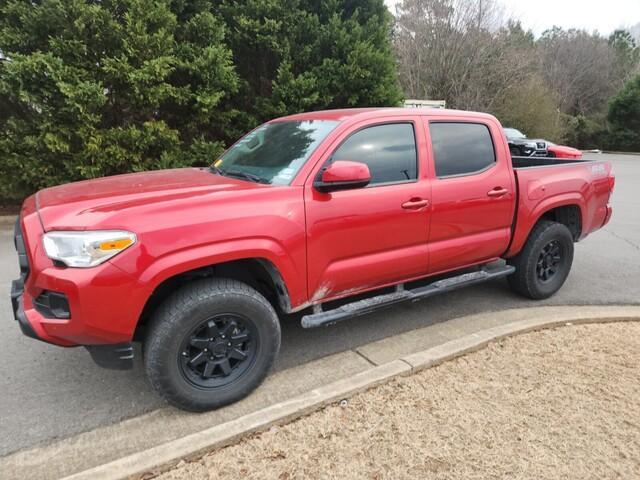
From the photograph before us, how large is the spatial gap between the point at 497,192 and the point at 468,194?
1.17 ft

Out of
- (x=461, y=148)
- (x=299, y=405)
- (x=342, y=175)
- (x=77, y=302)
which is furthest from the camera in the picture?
(x=461, y=148)

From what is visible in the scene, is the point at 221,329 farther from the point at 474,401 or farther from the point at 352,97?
Answer: the point at 352,97

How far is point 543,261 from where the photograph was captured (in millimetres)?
4426

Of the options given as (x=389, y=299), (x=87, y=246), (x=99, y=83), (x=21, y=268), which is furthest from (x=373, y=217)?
(x=99, y=83)

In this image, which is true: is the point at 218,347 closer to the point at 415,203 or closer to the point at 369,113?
the point at 415,203

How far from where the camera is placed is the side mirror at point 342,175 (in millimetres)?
2824

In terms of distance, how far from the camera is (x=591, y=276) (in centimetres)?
523

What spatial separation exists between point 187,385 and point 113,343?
0.49 m

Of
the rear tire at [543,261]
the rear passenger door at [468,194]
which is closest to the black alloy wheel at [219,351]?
the rear passenger door at [468,194]

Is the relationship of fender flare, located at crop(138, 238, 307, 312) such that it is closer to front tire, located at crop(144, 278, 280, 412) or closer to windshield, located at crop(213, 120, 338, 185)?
front tire, located at crop(144, 278, 280, 412)

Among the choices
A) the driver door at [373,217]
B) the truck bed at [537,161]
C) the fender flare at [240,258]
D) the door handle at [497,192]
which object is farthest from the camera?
the truck bed at [537,161]

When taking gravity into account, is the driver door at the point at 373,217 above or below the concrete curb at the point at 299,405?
above

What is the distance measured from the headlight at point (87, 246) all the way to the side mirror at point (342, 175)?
1197 mm

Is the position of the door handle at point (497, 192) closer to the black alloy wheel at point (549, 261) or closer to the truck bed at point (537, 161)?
the black alloy wheel at point (549, 261)
